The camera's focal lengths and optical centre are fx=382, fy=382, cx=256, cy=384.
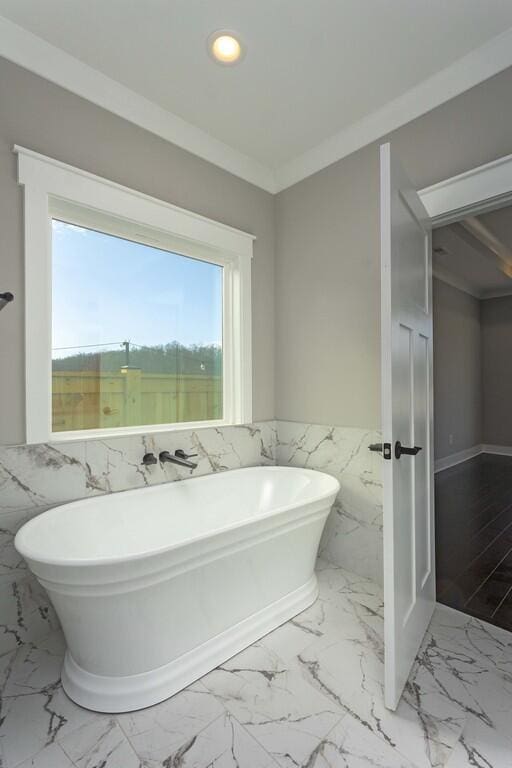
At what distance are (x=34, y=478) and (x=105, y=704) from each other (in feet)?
3.14

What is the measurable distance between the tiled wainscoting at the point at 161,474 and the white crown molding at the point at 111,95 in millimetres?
1756

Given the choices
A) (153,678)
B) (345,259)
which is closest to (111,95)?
(345,259)

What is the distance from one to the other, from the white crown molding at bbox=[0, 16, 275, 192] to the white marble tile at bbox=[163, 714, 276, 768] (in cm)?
279

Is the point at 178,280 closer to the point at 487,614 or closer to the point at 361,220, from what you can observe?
the point at 361,220

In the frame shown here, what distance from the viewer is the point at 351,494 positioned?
2.41 meters

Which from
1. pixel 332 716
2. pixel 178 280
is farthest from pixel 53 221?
pixel 332 716

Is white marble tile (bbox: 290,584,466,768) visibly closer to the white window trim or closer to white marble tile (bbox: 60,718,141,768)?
white marble tile (bbox: 60,718,141,768)

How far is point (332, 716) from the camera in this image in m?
1.37

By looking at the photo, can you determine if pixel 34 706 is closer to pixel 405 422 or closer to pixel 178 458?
pixel 178 458

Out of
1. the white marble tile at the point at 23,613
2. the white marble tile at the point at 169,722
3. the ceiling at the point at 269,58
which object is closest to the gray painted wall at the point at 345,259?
the ceiling at the point at 269,58

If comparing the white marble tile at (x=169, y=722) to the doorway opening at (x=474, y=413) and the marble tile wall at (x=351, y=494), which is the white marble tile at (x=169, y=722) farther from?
the doorway opening at (x=474, y=413)

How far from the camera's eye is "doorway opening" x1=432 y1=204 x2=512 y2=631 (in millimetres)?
2361

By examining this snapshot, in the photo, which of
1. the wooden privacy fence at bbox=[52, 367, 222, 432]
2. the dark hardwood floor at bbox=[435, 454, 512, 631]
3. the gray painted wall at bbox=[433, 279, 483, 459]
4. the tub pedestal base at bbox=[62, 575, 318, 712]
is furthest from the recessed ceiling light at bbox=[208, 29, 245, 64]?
the gray painted wall at bbox=[433, 279, 483, 459]

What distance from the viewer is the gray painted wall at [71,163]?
172 centimetres
